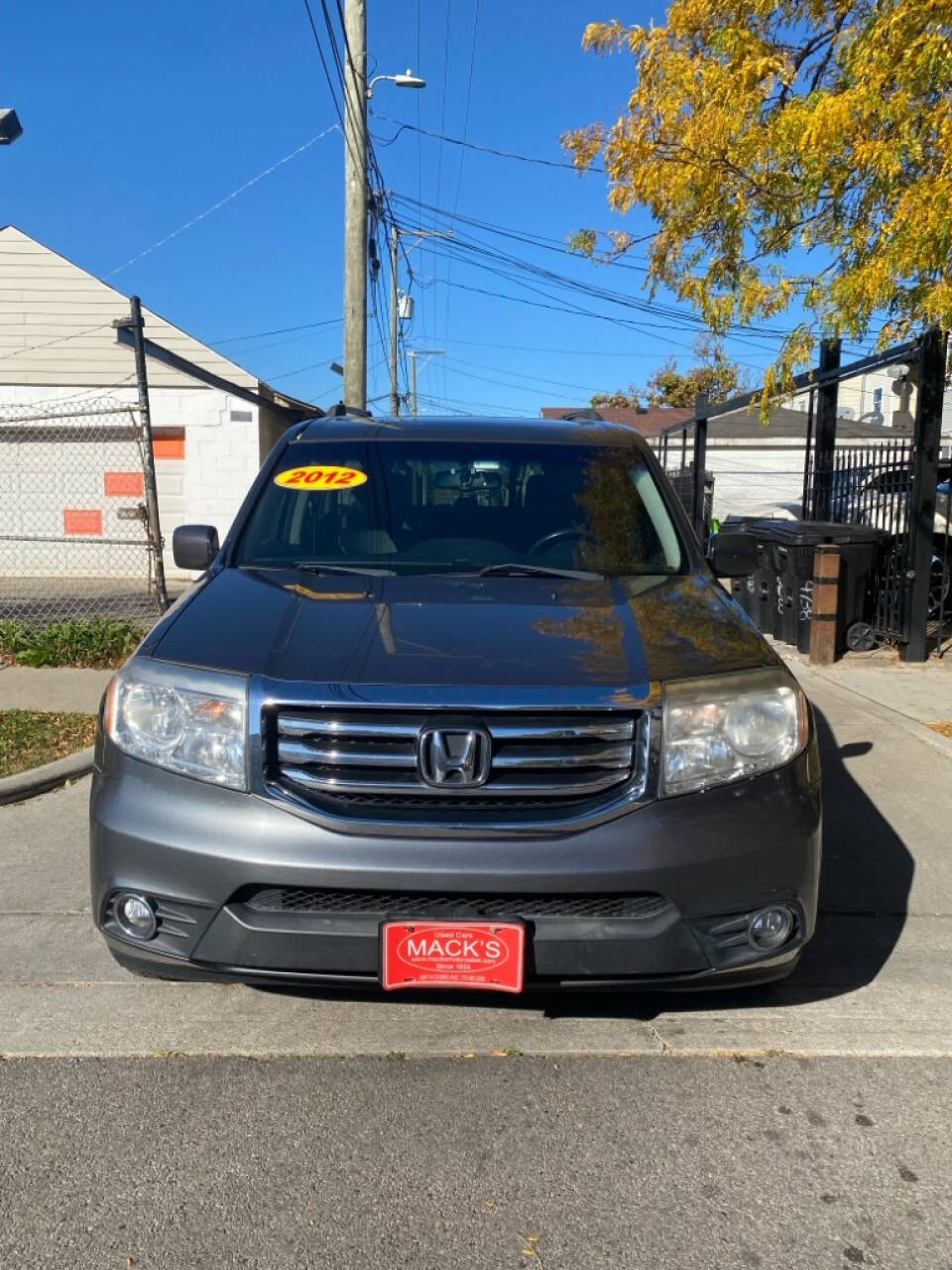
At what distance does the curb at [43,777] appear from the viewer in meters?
5.57

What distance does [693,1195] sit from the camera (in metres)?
2.60

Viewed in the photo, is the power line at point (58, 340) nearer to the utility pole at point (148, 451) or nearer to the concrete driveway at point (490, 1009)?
the utility pole at point (148, 451)

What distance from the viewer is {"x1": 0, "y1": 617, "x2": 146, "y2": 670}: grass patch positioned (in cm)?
860

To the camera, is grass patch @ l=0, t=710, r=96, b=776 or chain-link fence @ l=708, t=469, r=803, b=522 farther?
chain-link fence @ l=708, t=469, r=803, b=522

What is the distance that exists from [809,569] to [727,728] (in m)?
7.55

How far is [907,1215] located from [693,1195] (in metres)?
0.49

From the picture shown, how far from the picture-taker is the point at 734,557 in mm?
4633

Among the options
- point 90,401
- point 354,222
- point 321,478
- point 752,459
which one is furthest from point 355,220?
point 752,459

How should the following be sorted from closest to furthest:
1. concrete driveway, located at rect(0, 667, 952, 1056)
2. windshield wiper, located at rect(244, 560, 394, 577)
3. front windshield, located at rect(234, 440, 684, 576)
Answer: concrete driveway, located at rect(0, 667, 952, 1056) → windshield wiper, located at rect(244, 560, 394, 577) → front windshield, located at rect(234, 440, 684, 576)

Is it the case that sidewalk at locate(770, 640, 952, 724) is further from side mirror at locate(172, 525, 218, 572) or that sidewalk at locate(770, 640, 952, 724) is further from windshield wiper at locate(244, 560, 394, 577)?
side mirror at locate(172, 525, 218, 572)

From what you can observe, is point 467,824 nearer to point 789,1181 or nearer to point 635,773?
point 635,773

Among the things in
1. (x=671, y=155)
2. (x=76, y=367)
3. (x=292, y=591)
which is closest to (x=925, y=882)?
(x=292, y=591)

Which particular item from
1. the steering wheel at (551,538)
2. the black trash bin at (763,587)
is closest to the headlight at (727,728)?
the steering wheel at (551,538)

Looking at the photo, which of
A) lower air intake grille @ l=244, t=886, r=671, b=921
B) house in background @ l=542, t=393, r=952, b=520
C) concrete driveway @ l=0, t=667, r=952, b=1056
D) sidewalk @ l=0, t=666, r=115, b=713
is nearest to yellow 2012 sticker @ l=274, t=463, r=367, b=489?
concrete driveway @ l=0, t=667, r=952, b=1056
